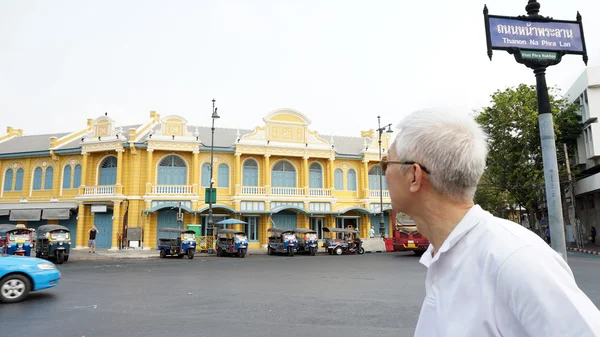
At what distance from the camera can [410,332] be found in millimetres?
5520

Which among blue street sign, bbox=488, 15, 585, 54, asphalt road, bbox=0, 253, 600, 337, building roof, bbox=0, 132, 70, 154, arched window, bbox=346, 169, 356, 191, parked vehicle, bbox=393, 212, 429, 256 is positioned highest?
building roof, bbox=0, 132, 70, 154

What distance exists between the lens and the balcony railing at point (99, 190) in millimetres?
28719

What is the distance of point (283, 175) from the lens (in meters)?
32.7

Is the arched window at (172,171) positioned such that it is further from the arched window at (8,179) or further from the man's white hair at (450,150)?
the man's white hair at (450,150)

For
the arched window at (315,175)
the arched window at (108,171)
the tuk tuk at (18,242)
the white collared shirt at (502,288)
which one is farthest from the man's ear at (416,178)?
the arched window at (315,175)

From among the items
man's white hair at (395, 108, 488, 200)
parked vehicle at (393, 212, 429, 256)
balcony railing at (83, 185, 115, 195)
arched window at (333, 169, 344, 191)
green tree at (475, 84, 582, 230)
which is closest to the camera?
man's white hair at (395, 108, 488, 200)

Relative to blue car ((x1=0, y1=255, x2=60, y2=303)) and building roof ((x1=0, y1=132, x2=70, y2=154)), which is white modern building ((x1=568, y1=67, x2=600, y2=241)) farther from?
building roof ((x1=0, y1=132, x2=70, y2=154))


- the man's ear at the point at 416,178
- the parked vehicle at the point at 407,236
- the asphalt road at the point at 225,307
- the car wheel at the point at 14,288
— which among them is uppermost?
the man's ear at the point at 416,178

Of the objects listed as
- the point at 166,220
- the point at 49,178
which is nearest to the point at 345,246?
the point at 166,220

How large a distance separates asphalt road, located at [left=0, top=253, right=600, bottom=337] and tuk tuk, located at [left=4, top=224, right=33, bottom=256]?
996 centimetres

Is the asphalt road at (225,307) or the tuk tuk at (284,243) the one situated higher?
the tuk tuk at (284,243)

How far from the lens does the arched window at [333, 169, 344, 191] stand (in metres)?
34.1

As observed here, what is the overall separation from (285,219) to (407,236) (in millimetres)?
12576

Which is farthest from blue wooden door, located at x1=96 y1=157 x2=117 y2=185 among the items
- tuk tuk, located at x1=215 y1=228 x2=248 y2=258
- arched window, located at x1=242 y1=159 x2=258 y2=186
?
tuk tuk, located at x1=215 y1=228 x2=248 y2=258
